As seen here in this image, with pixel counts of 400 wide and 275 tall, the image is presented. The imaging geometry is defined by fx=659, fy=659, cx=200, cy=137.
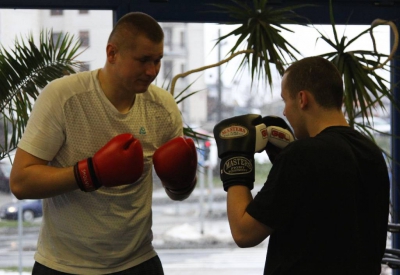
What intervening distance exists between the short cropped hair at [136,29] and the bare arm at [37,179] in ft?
1.60

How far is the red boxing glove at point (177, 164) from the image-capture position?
2266mm

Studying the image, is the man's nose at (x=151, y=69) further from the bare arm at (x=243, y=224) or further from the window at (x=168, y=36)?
the window at (x=168, y=36)

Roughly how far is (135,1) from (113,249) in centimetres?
192

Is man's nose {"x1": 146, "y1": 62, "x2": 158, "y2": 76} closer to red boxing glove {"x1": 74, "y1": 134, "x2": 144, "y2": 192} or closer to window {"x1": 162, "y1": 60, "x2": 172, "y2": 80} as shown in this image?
red boxing glove {"x1": 74, "y1": 134, "x2": 144, "y2": 192}

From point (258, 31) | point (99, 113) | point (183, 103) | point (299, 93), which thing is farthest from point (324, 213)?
point (183, 103)

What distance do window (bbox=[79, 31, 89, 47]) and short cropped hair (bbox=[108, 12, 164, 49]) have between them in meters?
1.54

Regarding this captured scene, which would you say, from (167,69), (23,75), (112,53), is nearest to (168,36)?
(167,69)

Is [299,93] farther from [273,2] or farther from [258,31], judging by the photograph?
[273,2]

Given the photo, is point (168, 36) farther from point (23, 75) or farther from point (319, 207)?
point (319, 207)

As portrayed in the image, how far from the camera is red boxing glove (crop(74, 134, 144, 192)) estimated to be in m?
2.06

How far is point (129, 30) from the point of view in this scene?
7.35 ft

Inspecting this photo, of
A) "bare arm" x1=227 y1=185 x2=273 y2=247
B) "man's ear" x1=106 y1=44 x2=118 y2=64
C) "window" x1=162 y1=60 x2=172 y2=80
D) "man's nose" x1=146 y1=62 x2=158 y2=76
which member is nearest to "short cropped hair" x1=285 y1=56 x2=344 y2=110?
"bare arm" x1=227 y1=185 x2=273 y2=247

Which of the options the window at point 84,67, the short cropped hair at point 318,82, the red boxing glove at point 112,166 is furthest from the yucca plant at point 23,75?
the short cropped hair at point 318,82

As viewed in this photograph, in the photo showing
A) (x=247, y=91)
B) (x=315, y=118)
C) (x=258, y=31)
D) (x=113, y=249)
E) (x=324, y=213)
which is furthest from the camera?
(x=247, y=91)
